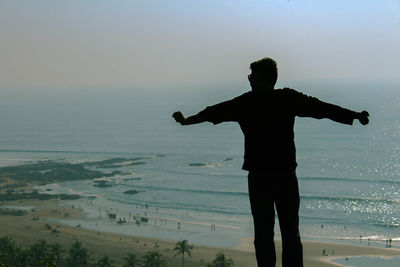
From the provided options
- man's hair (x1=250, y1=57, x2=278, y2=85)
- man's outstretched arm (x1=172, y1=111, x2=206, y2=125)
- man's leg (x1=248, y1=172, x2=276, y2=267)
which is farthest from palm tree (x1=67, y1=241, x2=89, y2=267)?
man's hair (x1=250, y1=57, x2=278, y2=85)

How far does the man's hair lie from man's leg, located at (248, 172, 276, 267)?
0.78m

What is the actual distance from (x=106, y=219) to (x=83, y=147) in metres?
75.7

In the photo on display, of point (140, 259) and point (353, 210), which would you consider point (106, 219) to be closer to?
point (140, 259)

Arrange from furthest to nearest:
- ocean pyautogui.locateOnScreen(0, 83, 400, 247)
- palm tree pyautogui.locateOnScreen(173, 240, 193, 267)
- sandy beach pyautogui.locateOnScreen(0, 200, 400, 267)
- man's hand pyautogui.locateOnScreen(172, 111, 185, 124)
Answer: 1. ocean pyautogui.locateOnScreen(0, 83, 400, 247)
2. sandy beach pyautogui.locateOnScreen(0, 200, 400, 267)
3. palm tree pyautogui.locateOnScreen(173, 240, 193, 267)
4. man's hand pyautogui.locateOnScreen(172, 111, 185, 124)

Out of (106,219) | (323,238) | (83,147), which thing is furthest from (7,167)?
(323,238)

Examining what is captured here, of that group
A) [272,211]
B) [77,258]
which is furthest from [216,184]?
[272,211]

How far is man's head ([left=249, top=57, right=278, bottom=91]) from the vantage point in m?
4.28

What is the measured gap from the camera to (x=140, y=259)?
49.2m

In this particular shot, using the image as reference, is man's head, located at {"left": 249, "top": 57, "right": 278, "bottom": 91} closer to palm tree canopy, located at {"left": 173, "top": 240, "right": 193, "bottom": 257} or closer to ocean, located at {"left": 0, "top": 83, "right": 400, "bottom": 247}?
palm tree canopy, located at {"left": 173, "top": 240, "right": 193, "bottom": 257}

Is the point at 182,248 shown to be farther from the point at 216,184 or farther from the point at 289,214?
the point at 289,214

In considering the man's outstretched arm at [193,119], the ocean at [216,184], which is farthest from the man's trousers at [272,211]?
the ocean at [216,184]

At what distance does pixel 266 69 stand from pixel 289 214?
1.17m

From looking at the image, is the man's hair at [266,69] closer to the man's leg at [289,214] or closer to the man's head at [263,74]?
the man's head at [263,74]

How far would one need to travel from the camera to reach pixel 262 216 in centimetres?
443
